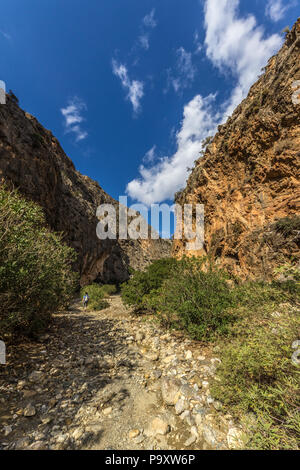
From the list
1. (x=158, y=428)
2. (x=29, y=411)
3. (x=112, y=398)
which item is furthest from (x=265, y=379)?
(x=29, y=411)

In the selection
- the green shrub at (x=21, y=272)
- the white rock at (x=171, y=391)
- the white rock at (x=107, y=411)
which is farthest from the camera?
the green shrub at (x=21, y=272)

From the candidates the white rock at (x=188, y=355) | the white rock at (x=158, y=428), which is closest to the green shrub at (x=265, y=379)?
the white rock at (x=158, y=428)

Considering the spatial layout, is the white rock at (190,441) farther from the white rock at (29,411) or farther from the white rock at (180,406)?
the white rock at (29,411)

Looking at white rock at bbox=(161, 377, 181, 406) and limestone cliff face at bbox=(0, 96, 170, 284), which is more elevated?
limestone cliff face at bbox=(0, 96, 170, 284)

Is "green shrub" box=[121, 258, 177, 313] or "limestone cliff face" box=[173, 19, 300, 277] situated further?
"green shrub" box=[121, 258, 177, 313]

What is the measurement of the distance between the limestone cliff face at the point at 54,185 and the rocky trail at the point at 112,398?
6.28 meters

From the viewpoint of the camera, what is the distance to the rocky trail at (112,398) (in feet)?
6.79

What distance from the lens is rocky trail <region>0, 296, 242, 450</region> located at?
207cm

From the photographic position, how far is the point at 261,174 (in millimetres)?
8055

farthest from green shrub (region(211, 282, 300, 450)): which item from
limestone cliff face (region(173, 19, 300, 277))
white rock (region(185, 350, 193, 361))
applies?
limestone cliff face (region(173, 19, 300, 277))

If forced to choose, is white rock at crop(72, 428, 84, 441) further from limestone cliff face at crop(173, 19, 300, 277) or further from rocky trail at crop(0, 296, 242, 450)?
limestone cliff face at crop(173, 19, 300, 277)

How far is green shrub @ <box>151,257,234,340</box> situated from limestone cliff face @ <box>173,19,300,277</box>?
9.23 ft

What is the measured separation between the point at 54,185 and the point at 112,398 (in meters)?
17.1
